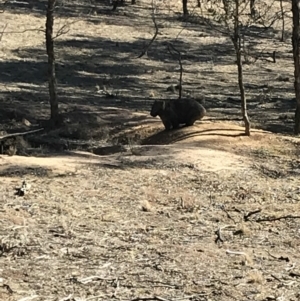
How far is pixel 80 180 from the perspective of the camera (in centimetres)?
1069

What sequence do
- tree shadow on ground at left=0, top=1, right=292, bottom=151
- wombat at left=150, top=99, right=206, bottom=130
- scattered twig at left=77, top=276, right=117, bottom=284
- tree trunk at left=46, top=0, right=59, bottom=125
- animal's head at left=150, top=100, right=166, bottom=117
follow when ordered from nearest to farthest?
scattered twig at left=77, top=276, right=117, bottom=284
tree trunk at left=46, top=0, right=59, bottom=125
wombat at left=150, top=99, right=206, bottom=130
animal's head at left=150, top=100, right=166, bottom=117
tree shadow on ground at left=0, top=1, right=292, bottom=151

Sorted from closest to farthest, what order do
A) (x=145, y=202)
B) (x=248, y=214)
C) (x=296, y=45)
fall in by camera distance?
A: (x=248, y=214) < (x=145, y=202) < (x=296, y=45)

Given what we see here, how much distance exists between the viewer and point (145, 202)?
9.84 m

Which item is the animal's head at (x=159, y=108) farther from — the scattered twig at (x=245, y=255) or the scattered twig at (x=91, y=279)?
the scattered twig at (x=91, y=279)

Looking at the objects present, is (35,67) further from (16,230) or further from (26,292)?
(26,292)

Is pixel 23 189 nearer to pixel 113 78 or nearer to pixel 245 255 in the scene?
pixel 245 255

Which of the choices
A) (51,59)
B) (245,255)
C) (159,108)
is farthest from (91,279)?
(51,59)

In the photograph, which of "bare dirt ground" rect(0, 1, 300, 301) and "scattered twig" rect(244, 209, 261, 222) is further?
"scattered twig" rect(244, 209, 261, 222)

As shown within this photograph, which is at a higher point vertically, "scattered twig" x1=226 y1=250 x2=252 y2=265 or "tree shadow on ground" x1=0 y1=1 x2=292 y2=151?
"tree shadow on ground" x1=0 y1=1 x2=292 y2=151

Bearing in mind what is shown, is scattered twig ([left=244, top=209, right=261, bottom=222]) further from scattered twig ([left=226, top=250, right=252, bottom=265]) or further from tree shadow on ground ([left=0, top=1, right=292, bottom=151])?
tree shadow on ground ([left=0, top=1, right=292, bottom=151])

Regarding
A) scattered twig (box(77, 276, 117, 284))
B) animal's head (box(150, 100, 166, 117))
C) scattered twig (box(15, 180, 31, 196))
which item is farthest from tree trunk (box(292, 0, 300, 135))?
scattered twig (box(77, 276, 117, 284))

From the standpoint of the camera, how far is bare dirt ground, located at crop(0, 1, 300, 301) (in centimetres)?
677

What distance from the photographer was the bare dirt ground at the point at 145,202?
6.77m

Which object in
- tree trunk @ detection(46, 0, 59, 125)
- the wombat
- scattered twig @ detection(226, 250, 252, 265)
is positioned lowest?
scattered twig @ detection(226, 250, 252, 265)
